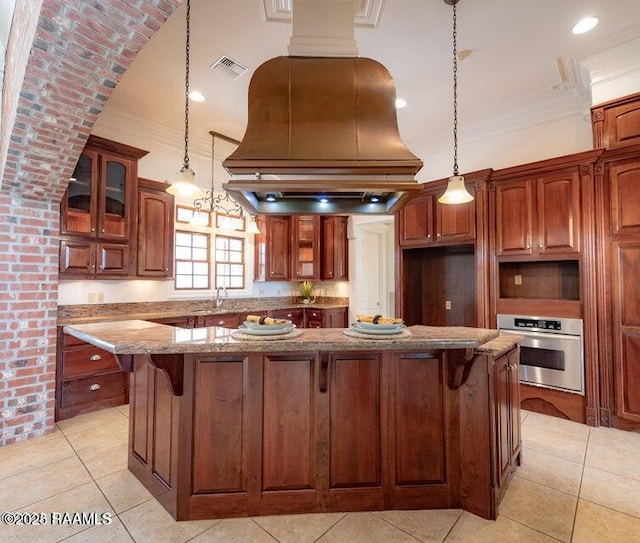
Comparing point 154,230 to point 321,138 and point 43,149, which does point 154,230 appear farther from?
point 321,138

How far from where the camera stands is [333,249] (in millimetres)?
5695

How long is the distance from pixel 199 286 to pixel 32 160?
2531 mm

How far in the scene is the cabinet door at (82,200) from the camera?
3.24 meters

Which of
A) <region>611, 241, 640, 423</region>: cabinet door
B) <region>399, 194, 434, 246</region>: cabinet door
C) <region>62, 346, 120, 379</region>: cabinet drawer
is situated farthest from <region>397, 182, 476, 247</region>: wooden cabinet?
<region>62, 346, 120, 379</region>: cabinet drawer

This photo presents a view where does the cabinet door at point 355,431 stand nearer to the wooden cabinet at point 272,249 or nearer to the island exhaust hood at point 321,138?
the island exhaust hood at point 321,138

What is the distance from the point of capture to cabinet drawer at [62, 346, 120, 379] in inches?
123

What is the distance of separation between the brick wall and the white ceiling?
2.64ft

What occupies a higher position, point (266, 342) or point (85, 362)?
point (266, 342)

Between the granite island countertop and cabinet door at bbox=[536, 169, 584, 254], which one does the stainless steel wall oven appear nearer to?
cabinet door at bbox=[536, 169, 584, 254]

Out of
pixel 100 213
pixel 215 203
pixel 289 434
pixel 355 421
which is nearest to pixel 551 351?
pixel 355 421

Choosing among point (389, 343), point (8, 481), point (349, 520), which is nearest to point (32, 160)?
point (8, 481)

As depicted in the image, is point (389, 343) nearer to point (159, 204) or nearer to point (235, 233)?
point (159, 204)

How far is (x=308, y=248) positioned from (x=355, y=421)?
159 inches

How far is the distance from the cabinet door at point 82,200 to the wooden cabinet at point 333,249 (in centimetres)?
332
